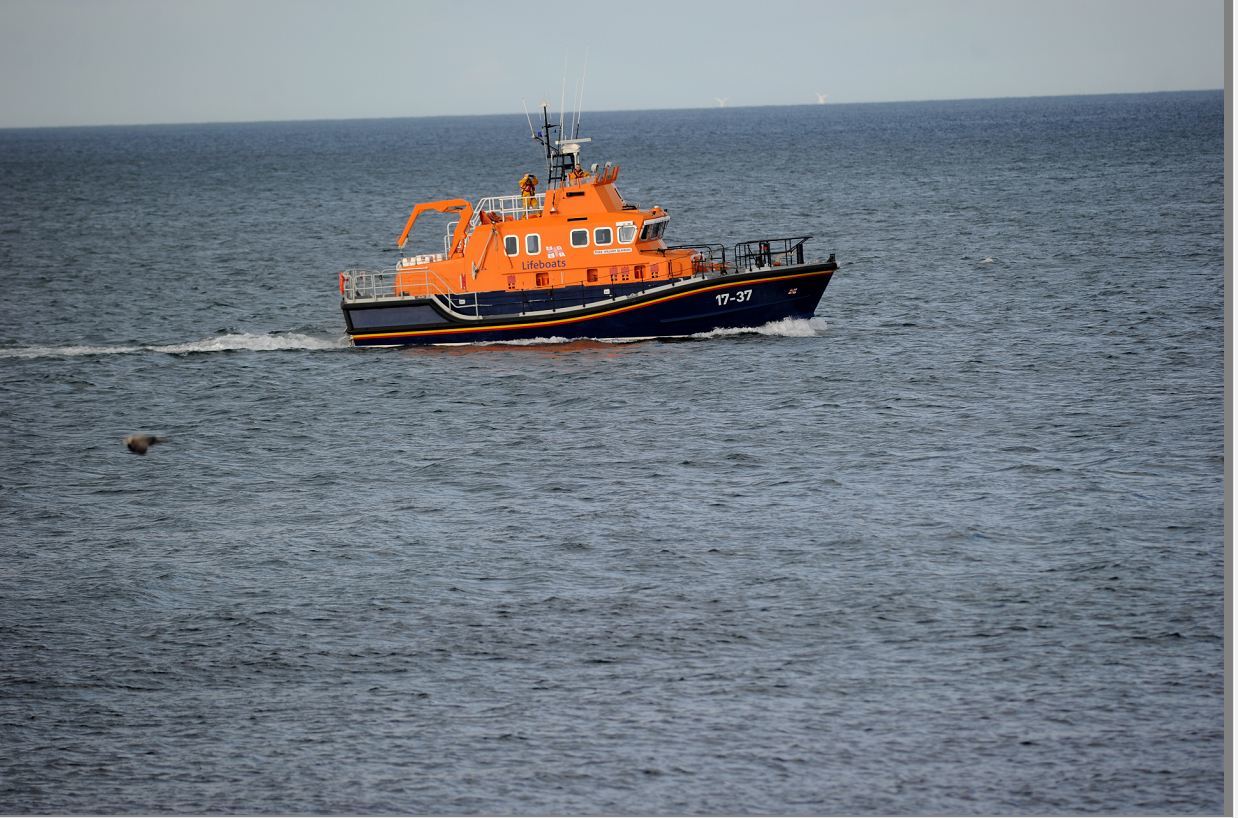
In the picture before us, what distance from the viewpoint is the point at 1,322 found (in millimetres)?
55812

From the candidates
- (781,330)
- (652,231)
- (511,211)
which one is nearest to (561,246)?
(511,211)

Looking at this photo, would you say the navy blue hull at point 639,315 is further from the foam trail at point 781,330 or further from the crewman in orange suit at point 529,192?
the crewman in orange suit at point 529,192

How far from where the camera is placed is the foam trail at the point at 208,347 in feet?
159

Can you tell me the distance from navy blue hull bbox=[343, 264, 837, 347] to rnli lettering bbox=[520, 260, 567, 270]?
1.20 meters

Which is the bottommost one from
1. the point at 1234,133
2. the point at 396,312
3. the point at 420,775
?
the point at 420,775

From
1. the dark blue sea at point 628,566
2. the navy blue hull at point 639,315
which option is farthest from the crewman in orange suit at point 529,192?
the dark blue sea at point 628,566

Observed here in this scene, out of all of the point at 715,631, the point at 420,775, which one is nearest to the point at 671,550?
the point at 715,631

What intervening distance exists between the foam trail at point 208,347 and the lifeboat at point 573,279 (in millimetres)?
5126

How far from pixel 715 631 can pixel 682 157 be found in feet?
529

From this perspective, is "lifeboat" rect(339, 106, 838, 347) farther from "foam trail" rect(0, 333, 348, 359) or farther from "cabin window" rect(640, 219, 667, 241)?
"foam trail" rect(0, 333, 348, 359)

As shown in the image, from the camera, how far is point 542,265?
141 feet

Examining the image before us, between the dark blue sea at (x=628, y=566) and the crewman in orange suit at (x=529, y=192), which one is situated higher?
the crewman in orange suit at (x=529, y=192)

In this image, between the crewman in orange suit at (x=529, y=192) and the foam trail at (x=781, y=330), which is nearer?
the crewman in orange suit at (x=529, y=192)

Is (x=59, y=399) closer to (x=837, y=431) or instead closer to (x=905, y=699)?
(x=837, y=431)
